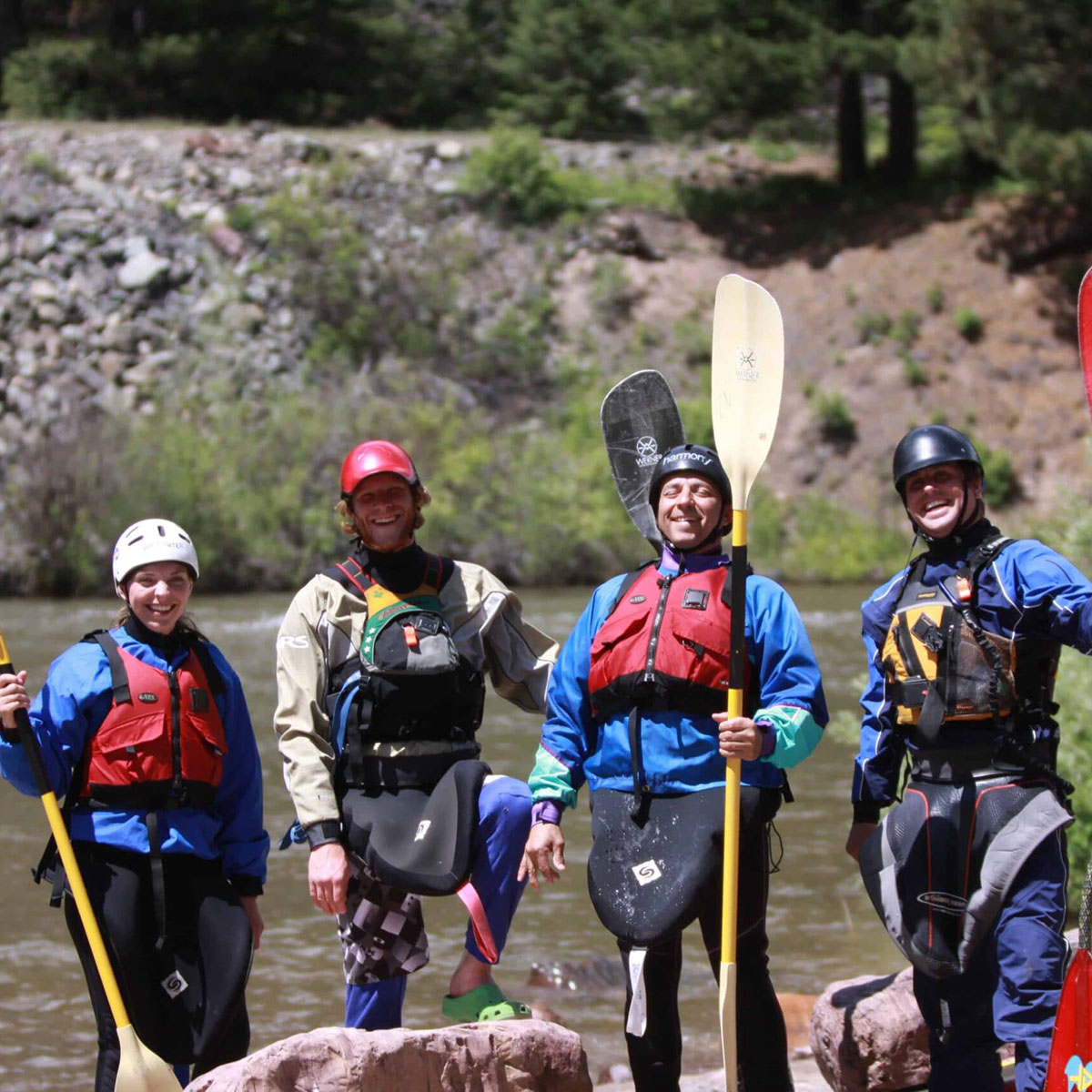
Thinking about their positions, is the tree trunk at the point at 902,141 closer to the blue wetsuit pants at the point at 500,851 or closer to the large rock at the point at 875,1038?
the large rock at the point at 875,1038

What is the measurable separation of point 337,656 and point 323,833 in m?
0.41

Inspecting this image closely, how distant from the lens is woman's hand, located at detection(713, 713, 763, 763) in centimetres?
324

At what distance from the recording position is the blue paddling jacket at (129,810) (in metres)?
3.52

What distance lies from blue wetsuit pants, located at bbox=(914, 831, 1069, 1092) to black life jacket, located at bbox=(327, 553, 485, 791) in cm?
118

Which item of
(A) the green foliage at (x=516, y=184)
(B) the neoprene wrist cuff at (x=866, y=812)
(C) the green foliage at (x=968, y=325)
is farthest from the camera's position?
(A) the green foliage at (x=516, y=184)

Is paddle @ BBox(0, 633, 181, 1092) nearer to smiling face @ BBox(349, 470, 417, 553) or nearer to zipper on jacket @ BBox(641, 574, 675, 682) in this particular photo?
smiling face @ BBox(349, 470, 417, 553)

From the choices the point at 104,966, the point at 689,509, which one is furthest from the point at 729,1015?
the point at 104,966

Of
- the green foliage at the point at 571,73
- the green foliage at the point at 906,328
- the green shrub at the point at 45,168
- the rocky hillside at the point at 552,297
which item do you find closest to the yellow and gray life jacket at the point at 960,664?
the rocky hillside at the point at 552,297

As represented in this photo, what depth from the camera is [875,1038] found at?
12.8ft

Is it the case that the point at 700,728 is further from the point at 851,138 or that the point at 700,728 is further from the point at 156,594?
the point at 851,138

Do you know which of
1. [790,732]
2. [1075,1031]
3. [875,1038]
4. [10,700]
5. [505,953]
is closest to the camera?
[1075,1031]

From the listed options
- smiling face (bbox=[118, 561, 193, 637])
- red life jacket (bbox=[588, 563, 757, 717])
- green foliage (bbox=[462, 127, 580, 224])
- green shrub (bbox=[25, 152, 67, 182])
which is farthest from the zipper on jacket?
green shrub (bbox=[25, 152, 67, 182])

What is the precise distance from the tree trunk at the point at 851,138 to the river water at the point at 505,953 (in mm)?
18359

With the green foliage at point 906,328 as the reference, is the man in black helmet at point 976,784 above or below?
below
